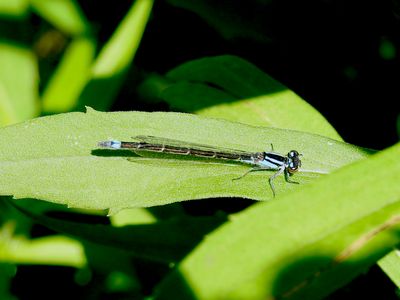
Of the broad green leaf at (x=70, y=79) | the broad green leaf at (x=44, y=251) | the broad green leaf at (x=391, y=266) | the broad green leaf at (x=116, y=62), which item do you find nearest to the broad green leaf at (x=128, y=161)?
the broad green leaf at (x=391, y=266)

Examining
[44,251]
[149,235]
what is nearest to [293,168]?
[149,235]

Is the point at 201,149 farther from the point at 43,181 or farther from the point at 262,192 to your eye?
the point at 43,181

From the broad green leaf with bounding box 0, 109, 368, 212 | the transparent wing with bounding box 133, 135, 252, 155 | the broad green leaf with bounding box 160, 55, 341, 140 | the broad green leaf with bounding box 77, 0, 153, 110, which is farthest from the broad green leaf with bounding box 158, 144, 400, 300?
the broad green leaf with bounding box 77, 0, 153, 110

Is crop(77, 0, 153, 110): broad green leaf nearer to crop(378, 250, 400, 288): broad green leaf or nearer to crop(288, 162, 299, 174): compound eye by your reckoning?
crop(288, 162, 299, 174): compound eye

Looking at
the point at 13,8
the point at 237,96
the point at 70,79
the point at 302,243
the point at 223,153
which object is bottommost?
the point at 302,243

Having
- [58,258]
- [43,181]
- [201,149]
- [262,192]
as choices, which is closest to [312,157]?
[262,192]

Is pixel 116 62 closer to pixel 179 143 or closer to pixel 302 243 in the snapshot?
pixel 179 143
